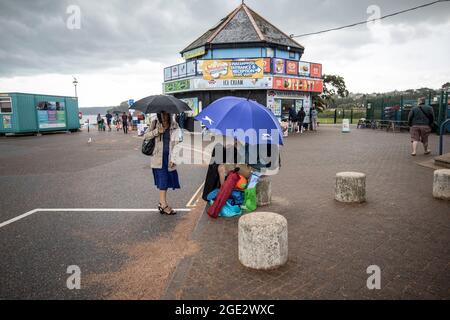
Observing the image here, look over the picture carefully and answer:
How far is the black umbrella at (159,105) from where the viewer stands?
516 cm

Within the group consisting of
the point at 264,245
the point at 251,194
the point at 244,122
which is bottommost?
the point at 264,245

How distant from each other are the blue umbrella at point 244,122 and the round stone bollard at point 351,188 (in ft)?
6.13

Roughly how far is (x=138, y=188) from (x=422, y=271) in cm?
624

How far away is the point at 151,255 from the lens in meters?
4.25

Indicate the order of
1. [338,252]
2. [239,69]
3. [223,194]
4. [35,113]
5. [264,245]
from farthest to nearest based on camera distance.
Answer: [35,113] → [239,69] → [223,194] → [338,252] → [264,245]

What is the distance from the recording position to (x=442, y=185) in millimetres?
6145

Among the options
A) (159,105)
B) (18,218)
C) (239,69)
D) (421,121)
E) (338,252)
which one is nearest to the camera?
(338,252)

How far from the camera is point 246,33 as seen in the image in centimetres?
2731

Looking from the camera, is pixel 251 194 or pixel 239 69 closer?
pixel 251 194

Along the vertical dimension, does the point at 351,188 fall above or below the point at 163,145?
below

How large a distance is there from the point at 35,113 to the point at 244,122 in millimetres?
25871

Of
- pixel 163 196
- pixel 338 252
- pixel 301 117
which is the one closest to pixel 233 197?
pixel 163 196

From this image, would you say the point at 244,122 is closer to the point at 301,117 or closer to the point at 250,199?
the point at 250,199

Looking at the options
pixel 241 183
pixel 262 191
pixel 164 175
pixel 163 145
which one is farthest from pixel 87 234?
pixel 262 191
